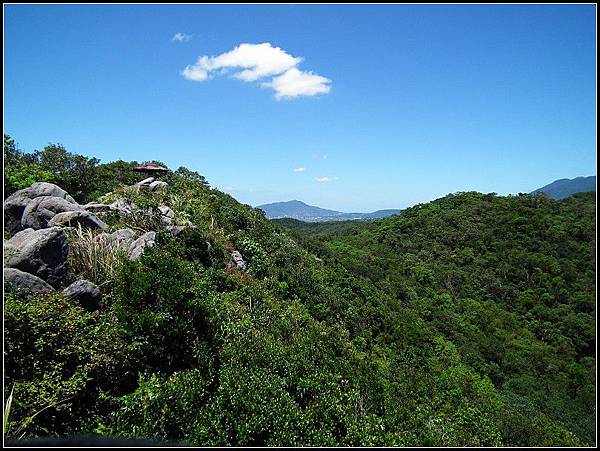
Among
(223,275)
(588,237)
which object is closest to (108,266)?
(223,275)

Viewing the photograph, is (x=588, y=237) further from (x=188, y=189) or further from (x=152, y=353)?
(x=152, y=353)

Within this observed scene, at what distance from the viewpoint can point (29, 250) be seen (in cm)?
533

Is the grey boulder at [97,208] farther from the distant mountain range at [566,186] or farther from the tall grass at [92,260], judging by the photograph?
the distant mountain range at [566,186]

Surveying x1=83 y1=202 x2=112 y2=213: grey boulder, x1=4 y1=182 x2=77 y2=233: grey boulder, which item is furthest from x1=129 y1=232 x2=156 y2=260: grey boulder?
x1=4 y1=182 x2=77 y2=233: grey boulder

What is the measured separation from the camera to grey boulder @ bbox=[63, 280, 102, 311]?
5.18m

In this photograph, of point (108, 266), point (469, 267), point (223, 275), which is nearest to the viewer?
point (108, 266)

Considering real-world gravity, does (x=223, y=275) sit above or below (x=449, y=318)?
above

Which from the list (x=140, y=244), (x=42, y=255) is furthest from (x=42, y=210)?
(x=42, y=255)

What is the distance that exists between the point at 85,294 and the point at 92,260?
1011mm

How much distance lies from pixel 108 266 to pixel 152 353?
2.10 m

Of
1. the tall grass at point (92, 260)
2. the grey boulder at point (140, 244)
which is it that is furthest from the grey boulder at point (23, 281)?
the grey boulder at point (140, 244)

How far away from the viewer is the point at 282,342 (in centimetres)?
754

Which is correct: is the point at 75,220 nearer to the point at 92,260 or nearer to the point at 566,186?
the point at 92,260

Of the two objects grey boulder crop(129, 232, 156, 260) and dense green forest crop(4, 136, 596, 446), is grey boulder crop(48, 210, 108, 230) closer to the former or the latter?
grey boulder crop(129, 232, 156, 260)
